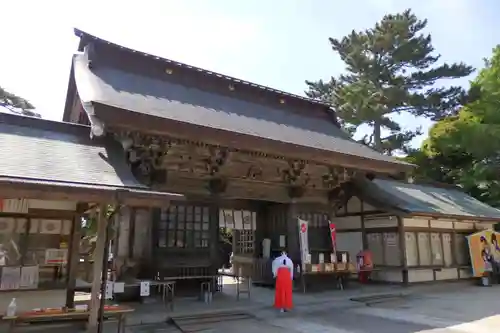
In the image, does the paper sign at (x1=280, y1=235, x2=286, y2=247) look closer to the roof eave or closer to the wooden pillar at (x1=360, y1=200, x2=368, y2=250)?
the wooden pillar at (x1=360, y1=200, x2=368, y2=250)

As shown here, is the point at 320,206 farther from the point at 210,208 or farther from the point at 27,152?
the point at 27,152

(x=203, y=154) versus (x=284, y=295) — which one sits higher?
(x=203, y=154)

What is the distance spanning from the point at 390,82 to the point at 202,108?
636 inches

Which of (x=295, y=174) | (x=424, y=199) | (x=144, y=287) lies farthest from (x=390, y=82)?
(x=144, y=287)

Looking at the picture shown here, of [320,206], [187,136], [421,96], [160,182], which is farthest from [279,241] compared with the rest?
[421,96]

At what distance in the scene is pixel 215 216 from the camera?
1030 centimetres

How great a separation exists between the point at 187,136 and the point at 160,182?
5.28ft

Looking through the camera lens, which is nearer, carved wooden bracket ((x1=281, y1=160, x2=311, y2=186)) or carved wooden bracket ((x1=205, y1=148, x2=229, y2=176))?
carved wooden bracket ((x1=205, y1=148, x2=229, y2=176))

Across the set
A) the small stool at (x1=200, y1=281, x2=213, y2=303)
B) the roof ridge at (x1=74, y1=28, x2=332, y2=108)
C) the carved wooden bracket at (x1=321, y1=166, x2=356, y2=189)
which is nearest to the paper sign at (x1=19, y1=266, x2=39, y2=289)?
the small stool at (x1=200, y1=281, x2=213, y2=303)

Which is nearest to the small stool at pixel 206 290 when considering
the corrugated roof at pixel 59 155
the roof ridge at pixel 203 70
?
the corrugated roof at pixel 59 155

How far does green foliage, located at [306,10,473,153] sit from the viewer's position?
21.5 meters

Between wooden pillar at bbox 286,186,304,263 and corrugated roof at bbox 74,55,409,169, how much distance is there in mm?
1656

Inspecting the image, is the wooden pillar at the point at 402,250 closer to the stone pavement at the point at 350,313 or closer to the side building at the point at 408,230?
the side building at the point at 408,230

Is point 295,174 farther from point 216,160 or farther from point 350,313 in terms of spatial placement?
point 350,313
